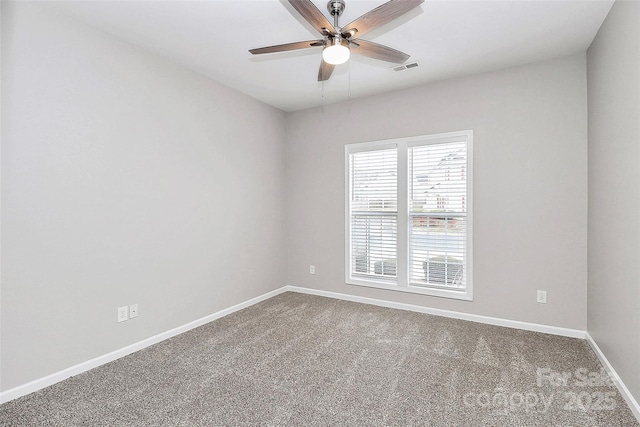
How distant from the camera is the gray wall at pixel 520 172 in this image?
294 centimetres

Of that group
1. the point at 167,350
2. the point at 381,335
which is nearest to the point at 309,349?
the point at 381,335

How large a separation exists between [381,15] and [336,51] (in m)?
0.32

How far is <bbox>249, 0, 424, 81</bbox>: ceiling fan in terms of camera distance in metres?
1.73

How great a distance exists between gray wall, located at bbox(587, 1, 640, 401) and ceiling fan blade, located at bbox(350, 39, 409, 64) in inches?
54.2

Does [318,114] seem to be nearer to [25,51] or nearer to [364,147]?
[364,147]

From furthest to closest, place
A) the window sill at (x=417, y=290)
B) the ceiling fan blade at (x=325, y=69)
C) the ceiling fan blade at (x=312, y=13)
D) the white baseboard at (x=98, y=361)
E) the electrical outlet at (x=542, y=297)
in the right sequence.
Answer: the window sill at (x=417, y=290) < the electrical outlet at (x=542, y=297) < the ceiling fan blade at (x=325, y=69) < the white baseboard at (x=98, y=361) < the ceiling fan blade at (x=312, y=13)

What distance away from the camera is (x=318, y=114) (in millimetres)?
4434

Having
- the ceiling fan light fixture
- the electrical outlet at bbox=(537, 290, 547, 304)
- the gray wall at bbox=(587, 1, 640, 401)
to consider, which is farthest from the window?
the ceiling fan light fixture

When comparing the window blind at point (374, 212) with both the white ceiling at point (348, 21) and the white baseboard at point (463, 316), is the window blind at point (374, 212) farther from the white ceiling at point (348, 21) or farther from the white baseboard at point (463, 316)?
the white ceiling at point (348, 21)

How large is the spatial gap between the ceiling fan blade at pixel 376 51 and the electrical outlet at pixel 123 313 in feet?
9.21

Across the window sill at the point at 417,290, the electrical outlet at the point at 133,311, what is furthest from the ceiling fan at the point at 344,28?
the window sill at the point at 417,290

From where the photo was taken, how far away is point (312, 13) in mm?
1789

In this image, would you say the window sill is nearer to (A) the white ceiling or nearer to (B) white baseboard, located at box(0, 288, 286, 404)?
(B) white baseboard, located at box(0, 288, 286, 404)

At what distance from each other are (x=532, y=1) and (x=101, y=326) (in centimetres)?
407
